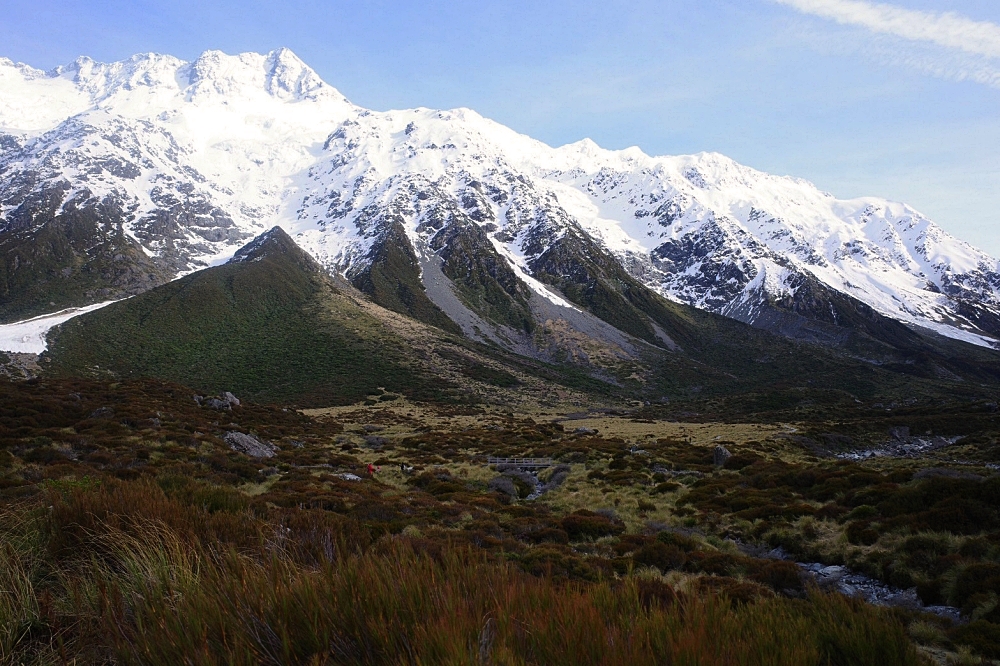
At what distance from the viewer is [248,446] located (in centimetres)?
2436

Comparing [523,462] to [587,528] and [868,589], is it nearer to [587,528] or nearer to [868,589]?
[587,528]

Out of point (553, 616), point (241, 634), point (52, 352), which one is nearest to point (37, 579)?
point (241, 634)

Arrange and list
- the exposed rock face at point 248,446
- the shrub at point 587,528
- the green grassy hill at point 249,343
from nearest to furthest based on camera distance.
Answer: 1. the shrub at point 587,528
2. the exposed rock face at point 248,446
3. the green grassy hill at point 249,343

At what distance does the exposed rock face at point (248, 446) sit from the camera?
77.9ft

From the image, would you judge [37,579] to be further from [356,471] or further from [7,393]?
[7,393]

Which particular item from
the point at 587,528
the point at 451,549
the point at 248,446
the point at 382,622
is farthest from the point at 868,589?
the point at 248,446

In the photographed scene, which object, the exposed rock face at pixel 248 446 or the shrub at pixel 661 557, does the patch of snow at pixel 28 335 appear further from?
the shrub at pixel 661 557

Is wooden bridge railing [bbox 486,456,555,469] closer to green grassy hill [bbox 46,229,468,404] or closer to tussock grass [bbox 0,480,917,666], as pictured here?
tussock grass [bbox 0,480,917,666]

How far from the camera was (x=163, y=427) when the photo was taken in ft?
79.1

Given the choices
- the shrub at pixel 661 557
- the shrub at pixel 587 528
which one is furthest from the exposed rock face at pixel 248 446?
the shrub at pixel 661 557

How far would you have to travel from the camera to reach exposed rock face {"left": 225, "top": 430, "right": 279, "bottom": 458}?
23734 mm

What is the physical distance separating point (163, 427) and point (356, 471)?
32.7ft

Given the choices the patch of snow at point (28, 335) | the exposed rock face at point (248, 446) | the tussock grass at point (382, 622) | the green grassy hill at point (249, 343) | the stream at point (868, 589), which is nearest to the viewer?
the tussock grass at point (382, 622)

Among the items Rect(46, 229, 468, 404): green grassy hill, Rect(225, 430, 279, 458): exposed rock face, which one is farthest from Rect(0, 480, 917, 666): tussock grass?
Rect(46, 229, 468, 404): green grassy hill
